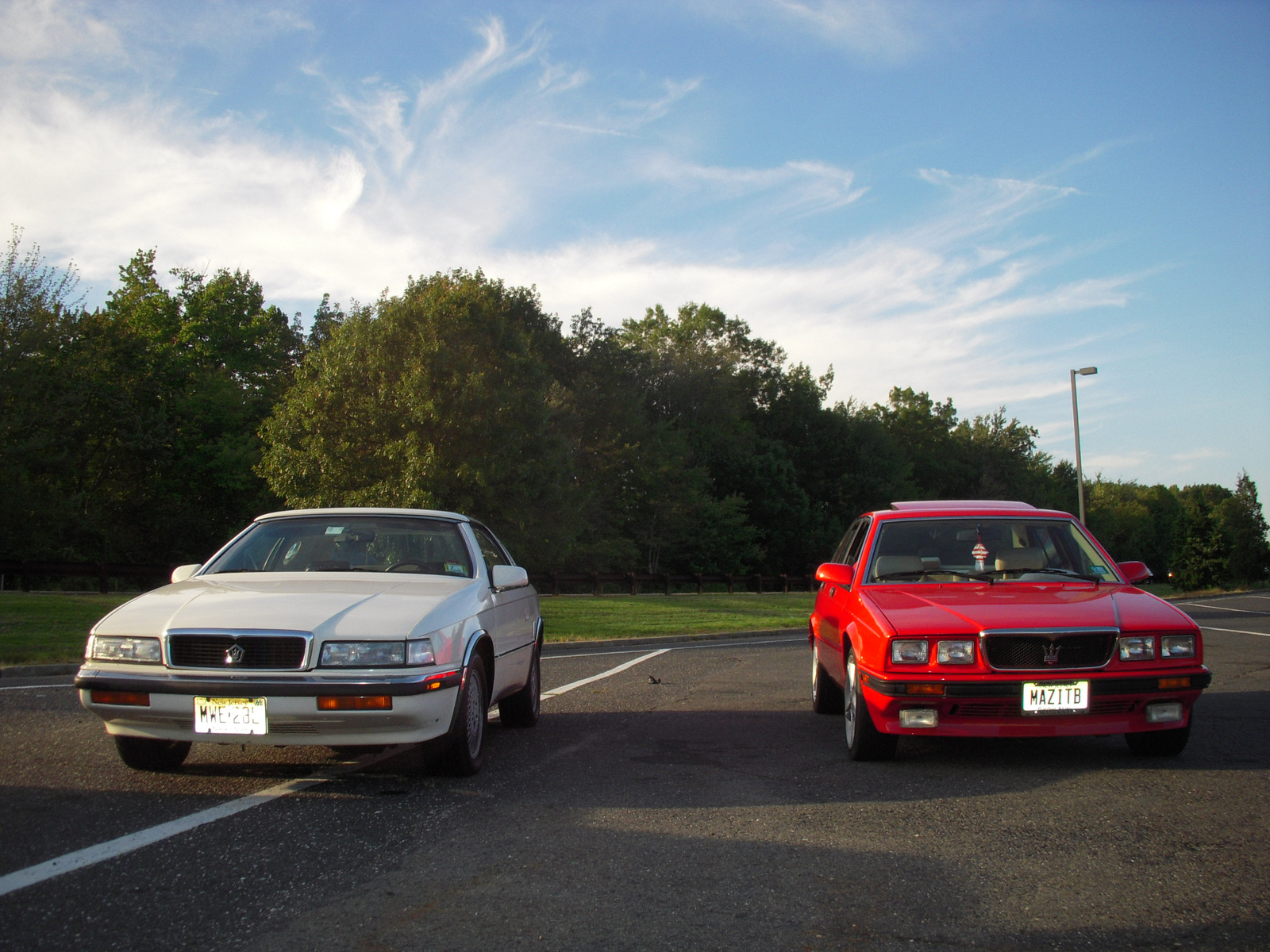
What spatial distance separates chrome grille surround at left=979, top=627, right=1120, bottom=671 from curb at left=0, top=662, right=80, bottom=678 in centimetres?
940

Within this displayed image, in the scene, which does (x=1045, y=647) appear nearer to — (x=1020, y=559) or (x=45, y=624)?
(x=1020, y=559)

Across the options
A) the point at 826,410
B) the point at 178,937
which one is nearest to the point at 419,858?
the point at 178,937

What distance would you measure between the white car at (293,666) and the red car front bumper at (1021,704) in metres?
2.40

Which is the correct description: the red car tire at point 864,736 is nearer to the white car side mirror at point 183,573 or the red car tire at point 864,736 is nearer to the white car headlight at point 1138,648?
the white car headlight at point 1138,648

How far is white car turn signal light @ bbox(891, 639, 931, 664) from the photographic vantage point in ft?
19.5

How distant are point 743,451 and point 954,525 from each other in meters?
59.0

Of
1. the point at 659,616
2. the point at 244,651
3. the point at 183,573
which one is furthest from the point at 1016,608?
the point at 659,616

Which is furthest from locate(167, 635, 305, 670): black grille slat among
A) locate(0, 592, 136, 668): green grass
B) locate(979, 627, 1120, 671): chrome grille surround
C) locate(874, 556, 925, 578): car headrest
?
locate(0, 592, 136, 668): green grass

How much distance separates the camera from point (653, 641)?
58.0 ft

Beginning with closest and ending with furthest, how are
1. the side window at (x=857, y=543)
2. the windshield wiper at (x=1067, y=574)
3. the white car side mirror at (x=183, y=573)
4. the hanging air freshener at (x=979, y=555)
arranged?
the white car side mirror at (x=183, y=573), the windshield wiper at (x=1067, y=574), the hanging air freshener at (x=979, y=555), the side window at (x=857, y=543)

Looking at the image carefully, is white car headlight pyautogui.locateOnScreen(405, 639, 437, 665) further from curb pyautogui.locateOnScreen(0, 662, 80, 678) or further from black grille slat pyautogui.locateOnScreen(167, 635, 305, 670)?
curb pyautogui.locateOnScreen(0, 662, 80, 678)

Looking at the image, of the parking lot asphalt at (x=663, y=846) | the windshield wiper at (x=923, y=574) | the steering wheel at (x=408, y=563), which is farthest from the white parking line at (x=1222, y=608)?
the steering wheel at (x=408, y=563)

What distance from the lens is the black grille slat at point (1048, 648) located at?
5887 mm

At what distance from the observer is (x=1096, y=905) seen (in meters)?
3.70
